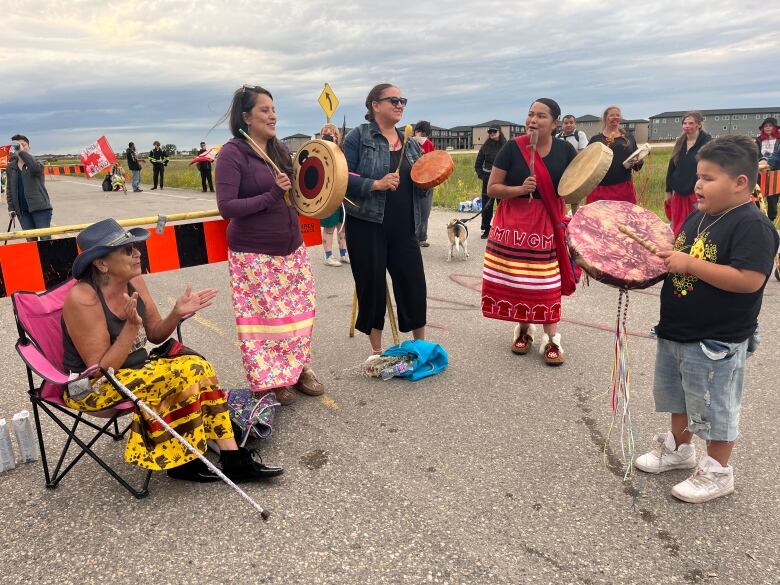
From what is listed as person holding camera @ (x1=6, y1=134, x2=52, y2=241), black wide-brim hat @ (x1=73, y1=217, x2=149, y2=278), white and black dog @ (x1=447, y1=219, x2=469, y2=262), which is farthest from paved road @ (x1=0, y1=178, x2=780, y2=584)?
person holding camera @ (x1=6, y1=134, x2=52, y2=241)

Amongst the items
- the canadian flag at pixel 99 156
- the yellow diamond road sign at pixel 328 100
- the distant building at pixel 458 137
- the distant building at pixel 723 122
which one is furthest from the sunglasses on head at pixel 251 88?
the distant building at pixel 458 137

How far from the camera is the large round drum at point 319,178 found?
339cm

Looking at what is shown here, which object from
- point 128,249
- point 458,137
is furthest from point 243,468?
point 458,137

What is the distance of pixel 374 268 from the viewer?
397 cm

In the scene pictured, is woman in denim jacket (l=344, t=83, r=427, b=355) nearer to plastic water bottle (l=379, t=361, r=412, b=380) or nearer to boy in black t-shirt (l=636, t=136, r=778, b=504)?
plastic water bottle (l=379, t=361, r=412, b=380)

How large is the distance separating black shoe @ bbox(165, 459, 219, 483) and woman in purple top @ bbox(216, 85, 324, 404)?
735 millimetres

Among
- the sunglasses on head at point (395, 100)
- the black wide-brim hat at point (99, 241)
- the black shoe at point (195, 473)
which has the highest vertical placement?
the sunglasses on head at point (395, 100)

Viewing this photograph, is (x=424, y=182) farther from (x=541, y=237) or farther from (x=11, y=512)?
(x=11, y=512)

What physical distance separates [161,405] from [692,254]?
245 cm

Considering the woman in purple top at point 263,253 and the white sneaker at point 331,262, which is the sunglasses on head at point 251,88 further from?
the white sneaker at point 331,262

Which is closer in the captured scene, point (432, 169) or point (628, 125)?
point (432, 169)

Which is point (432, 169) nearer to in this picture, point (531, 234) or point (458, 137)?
point (531, 234)

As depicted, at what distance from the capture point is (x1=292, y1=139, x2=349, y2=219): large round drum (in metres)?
3.39

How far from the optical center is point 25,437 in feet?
10.0
